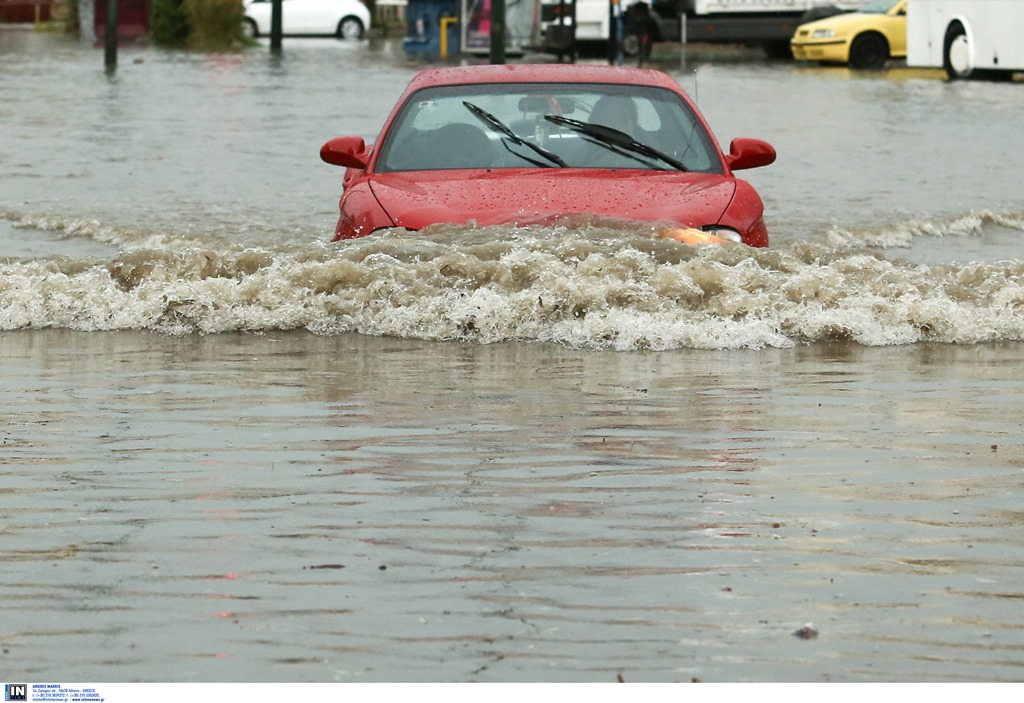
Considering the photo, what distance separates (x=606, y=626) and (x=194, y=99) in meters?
24.5

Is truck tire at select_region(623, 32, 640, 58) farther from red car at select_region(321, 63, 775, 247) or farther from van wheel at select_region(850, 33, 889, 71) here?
red car at select_region(321, 63, 775, 247)

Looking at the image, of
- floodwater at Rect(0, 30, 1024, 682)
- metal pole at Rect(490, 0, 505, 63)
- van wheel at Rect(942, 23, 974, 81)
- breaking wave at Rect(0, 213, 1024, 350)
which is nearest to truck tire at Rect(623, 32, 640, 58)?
van wheel at Rect(942, 23, 974, 81)

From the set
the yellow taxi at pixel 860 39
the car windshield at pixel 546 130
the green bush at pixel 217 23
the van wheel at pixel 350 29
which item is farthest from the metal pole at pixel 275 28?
the car windshield at pixel 546 130

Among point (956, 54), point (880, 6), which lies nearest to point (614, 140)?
point (956, 54)

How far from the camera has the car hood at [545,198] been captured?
8.78 metres

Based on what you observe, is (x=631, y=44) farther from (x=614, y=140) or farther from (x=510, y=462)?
(x=510, y=462)

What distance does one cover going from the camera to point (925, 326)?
8641 millimetres

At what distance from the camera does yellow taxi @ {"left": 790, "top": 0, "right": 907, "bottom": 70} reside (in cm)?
3903

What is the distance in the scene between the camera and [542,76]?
32.9 feet

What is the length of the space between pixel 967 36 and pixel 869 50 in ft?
19.8

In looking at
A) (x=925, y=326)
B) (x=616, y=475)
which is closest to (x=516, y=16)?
(x=925, y=326)

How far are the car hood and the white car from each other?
47316 mm

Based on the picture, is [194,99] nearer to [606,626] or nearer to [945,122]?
[945,122]

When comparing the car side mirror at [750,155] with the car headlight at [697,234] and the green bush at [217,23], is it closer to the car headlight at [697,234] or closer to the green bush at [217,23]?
the car headlight at [697,234]
